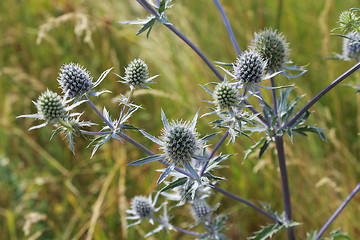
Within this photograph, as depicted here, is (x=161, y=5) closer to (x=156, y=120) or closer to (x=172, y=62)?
(x=172, y=62)

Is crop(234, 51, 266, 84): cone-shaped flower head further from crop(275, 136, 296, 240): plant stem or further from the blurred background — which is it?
the blurred background

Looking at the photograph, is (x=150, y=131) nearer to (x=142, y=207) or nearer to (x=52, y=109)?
(x=142, y=207)

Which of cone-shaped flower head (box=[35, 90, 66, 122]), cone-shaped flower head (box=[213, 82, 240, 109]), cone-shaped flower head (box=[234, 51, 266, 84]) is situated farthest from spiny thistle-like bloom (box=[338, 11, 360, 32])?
cone-shaped flower head (box=[35, 90, 66, 122])

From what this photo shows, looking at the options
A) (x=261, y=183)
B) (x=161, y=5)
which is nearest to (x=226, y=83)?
(x=161, y=5)

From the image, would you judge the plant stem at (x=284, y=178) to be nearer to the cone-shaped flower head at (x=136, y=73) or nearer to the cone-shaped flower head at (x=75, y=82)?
the cone-shaped flower head at (x=136, y=73)

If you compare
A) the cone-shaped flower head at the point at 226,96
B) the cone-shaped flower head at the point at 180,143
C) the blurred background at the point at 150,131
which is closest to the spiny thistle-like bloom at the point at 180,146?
the cone-shaped flower head at the point at 180,143

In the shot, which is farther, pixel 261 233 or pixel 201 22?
pixel 201 22
